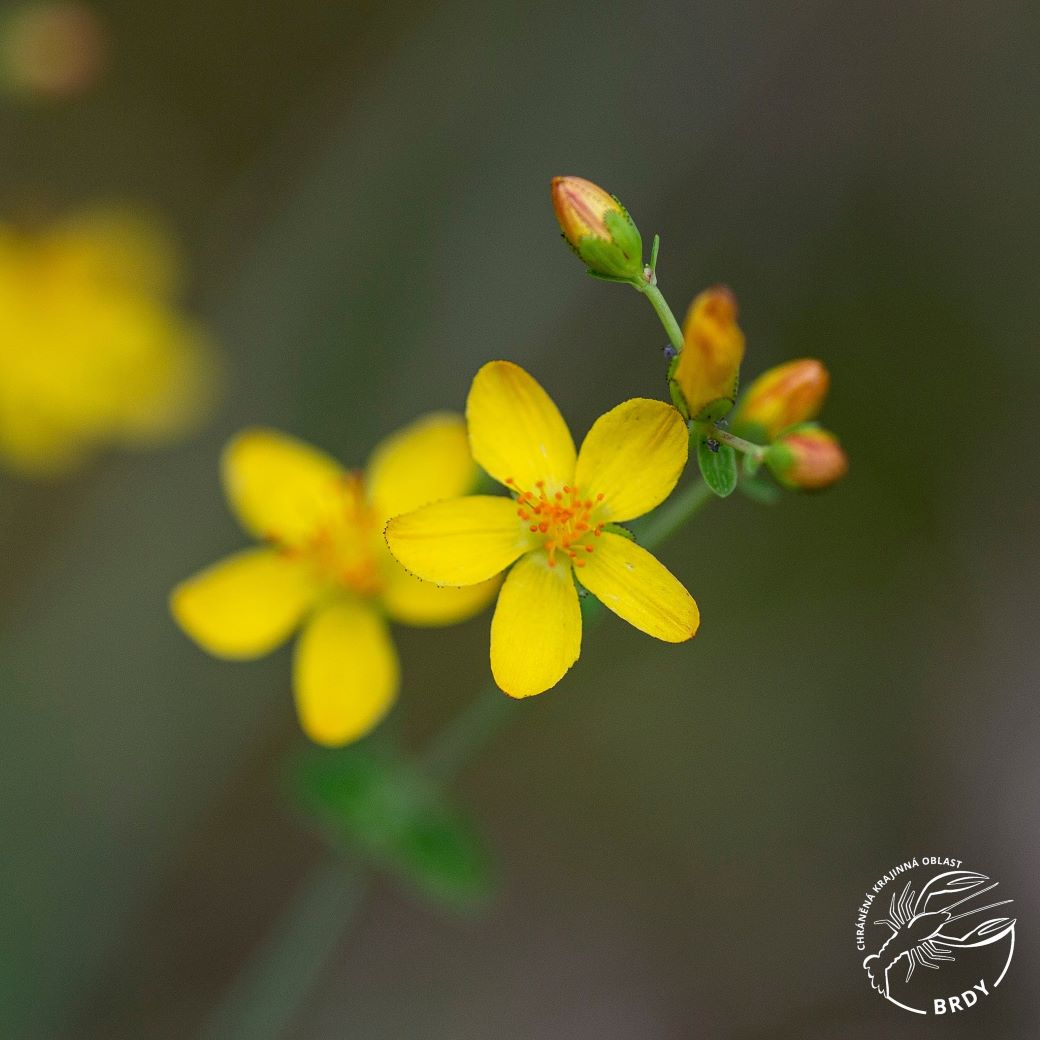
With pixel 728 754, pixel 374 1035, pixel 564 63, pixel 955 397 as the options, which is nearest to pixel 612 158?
pixel 564 63

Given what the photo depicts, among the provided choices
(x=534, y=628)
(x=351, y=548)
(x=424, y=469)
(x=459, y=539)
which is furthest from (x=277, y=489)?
(x=534, y=628)

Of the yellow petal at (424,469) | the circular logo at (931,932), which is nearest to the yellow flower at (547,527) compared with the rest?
the yellow petal at (424,469)

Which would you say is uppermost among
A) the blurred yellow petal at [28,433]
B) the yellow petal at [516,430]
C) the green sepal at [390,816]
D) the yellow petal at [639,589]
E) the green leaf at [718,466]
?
the green leaf at [718,466]

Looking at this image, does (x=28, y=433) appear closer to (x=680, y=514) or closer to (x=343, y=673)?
(x=343, y=673)

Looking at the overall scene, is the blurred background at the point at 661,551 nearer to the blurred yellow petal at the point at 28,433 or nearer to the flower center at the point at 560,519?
the blurred yellow petal at the point at 28,433

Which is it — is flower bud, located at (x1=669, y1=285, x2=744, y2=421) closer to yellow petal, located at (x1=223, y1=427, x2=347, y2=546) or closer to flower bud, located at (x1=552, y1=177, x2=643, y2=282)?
flower bud, located at (x1=552, y1=177, x2=643, y2=282)

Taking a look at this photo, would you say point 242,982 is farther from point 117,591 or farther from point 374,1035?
point 117,591
